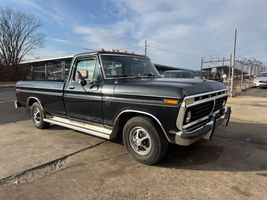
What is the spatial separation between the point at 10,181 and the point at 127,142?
1964 mm

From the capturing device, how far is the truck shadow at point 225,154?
4242 millimetres

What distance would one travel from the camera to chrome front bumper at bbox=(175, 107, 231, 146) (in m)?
3.78

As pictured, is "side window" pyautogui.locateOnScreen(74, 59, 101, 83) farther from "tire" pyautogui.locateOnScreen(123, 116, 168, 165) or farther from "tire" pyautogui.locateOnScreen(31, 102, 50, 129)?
"tire" pyautogui.locateOnScreen(31, 102, 50, 129)

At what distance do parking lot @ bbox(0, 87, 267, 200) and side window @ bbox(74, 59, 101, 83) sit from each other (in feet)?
4.81

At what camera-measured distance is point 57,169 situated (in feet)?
13.6

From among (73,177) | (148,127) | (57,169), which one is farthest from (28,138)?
(148,127)

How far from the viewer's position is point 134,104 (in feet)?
13.9

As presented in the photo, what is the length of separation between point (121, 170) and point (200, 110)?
166 cm

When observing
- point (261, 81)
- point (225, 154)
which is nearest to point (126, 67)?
point (225, 154)

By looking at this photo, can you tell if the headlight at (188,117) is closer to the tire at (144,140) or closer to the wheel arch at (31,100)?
the tire at (144,140)

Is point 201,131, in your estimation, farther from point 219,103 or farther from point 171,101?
point 219,103

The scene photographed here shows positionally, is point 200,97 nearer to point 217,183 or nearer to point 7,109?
point 217,183

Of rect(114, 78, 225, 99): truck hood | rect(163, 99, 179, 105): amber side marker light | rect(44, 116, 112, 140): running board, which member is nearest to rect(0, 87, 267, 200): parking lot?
rect(44, 116, 112, 140): running board

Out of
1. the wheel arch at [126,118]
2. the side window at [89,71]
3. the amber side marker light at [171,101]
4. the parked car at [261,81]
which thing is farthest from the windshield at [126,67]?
the parked car at [261,81]
